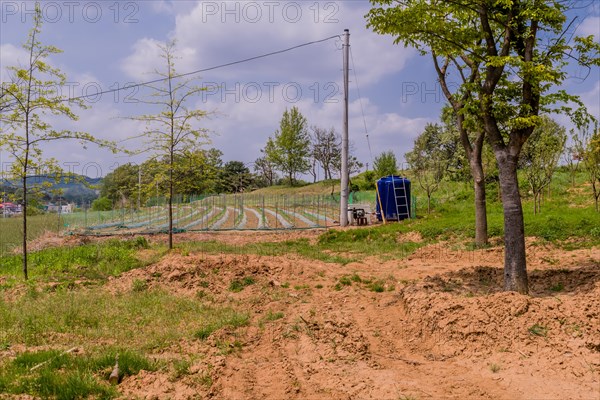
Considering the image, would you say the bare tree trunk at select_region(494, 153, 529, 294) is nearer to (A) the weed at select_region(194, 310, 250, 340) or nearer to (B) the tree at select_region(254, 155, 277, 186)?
(A) the weed at select_region(194, 310, 250, 340)

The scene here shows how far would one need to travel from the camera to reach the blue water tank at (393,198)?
2247 centimetres

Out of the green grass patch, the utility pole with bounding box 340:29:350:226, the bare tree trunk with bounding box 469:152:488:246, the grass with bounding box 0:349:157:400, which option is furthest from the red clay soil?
the utility pole with bounding box 340:29:350:226

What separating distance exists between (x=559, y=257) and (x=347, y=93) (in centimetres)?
1401

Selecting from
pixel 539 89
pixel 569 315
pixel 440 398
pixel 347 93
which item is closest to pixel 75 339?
pixel 440 398

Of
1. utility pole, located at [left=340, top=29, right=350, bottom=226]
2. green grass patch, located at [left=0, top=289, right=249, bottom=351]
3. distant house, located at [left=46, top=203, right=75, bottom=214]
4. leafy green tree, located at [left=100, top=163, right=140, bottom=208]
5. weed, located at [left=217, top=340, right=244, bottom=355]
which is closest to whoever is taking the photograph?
weed, located at [left=217, top=340, right=244, bottom=355]

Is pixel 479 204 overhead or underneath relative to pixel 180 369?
overhead

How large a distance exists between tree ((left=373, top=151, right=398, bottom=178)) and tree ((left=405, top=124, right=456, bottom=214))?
3974mm

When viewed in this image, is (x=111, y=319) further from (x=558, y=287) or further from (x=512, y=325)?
(x=558, y=287)

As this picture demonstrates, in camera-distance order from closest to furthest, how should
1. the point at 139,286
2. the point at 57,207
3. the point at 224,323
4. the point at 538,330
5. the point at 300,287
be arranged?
the point at 538,330
the point at 224,323
the point at 300,287
the point at 139,286
the point at 57,207

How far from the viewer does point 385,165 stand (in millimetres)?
47469

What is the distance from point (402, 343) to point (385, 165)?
42530 millimetres

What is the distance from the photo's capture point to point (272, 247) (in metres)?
15.5

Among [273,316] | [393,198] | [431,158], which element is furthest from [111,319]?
[431,158]

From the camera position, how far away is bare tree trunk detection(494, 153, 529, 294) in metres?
6.98
